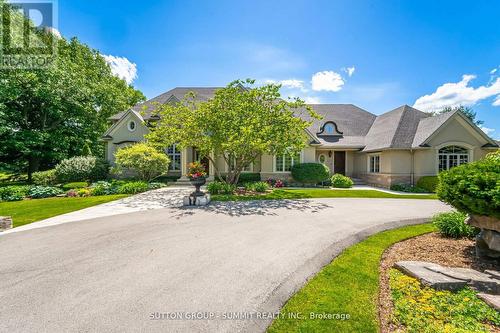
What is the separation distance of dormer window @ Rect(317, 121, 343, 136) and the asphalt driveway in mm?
14457

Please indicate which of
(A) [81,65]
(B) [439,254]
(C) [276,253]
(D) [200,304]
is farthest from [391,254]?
(A) [81,65]

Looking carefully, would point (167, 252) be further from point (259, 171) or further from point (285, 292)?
point (259, 171)

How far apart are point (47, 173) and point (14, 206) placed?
25.8 feet

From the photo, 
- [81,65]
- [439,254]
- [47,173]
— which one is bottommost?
[439,254]

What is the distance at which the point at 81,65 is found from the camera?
27.9 meters

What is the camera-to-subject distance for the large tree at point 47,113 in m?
18.7

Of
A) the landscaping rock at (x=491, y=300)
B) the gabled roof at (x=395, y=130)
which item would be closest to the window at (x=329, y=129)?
the gabled roof at (x=395, y=130)

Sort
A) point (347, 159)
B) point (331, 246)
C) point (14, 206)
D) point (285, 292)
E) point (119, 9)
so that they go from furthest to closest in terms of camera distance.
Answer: point (347, 159) → point (119, 9) → point (14, 206) → point (331, 246) → point (285, 292)

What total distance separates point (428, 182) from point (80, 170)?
27278 millimetres

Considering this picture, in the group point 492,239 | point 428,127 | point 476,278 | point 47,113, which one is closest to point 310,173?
point 428,127

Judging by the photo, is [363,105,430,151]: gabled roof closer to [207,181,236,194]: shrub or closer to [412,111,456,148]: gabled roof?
[412,111,456,148]: gabled roof

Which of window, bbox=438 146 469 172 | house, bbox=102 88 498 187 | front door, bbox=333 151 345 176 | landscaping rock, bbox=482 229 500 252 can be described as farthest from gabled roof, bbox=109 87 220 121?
landscaping rock, bbox=482 229 500 252

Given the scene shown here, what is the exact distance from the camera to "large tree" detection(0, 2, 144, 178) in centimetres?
1866

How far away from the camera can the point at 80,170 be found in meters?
17.2
